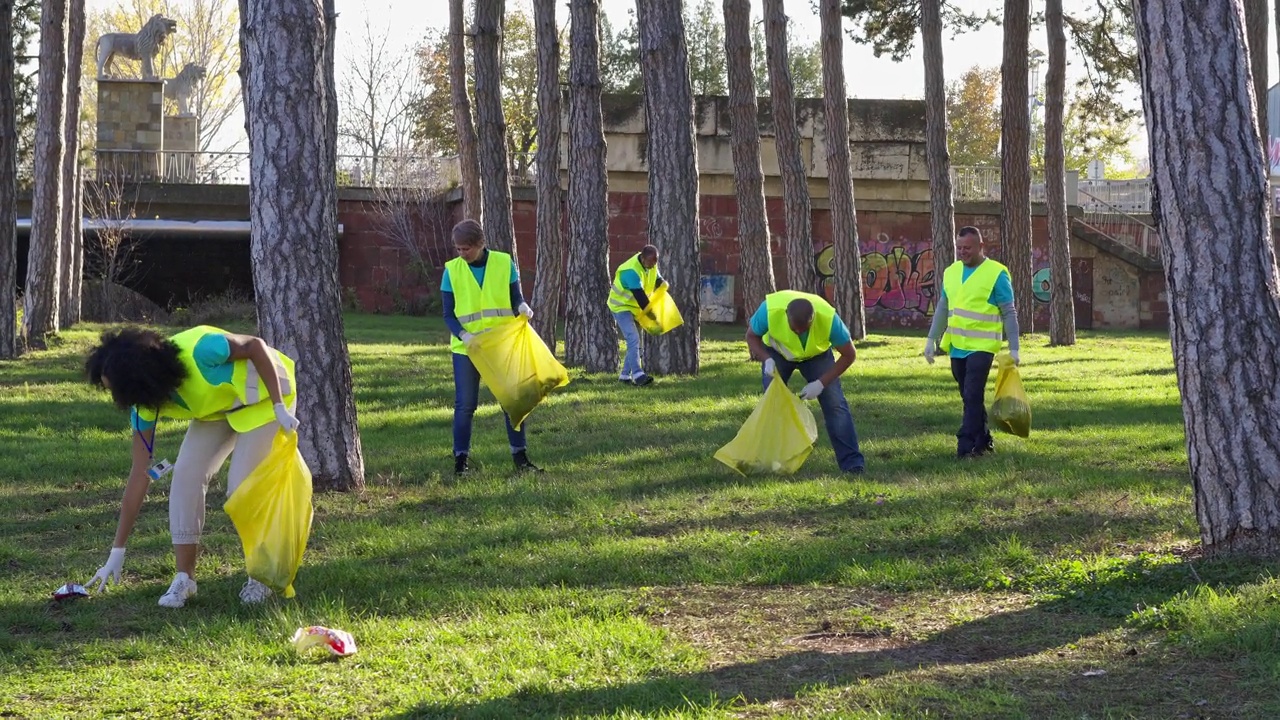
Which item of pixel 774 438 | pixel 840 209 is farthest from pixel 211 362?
pixel 840 209

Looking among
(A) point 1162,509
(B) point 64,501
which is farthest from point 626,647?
(B) point 64,501

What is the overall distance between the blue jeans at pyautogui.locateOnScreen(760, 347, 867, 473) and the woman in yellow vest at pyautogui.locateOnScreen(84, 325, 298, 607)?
4.25m

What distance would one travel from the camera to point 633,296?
1627 cm

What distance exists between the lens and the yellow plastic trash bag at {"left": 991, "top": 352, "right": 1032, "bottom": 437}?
1075cm

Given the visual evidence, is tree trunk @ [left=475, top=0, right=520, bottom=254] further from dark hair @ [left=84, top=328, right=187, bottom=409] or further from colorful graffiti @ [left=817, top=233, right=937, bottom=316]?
colorful graffiti @ [left=817, top=233, right=937, bottom=316]

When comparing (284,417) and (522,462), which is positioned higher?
(284,417)

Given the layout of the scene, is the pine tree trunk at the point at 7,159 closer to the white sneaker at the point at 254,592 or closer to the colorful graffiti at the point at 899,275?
the white sneaker at the point at 254,592

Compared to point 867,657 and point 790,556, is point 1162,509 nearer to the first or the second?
point 790,556

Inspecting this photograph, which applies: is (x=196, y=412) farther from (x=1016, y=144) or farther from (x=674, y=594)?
(x=1016, y=144)

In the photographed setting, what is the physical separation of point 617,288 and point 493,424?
382cm

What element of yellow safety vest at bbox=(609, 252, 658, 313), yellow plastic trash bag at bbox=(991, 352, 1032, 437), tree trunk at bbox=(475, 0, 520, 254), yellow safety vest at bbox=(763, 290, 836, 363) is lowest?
yellow plastic trash bag at bbox=(991, 352, 1032, 437)

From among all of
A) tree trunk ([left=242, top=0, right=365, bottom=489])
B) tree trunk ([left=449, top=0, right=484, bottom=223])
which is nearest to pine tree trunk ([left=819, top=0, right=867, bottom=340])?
tree trunk ([left=449, top=0, right=484, bottom=223])

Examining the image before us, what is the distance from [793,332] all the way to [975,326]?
5.21 feet

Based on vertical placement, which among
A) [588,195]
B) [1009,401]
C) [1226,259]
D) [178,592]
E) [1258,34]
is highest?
[1258,34]
